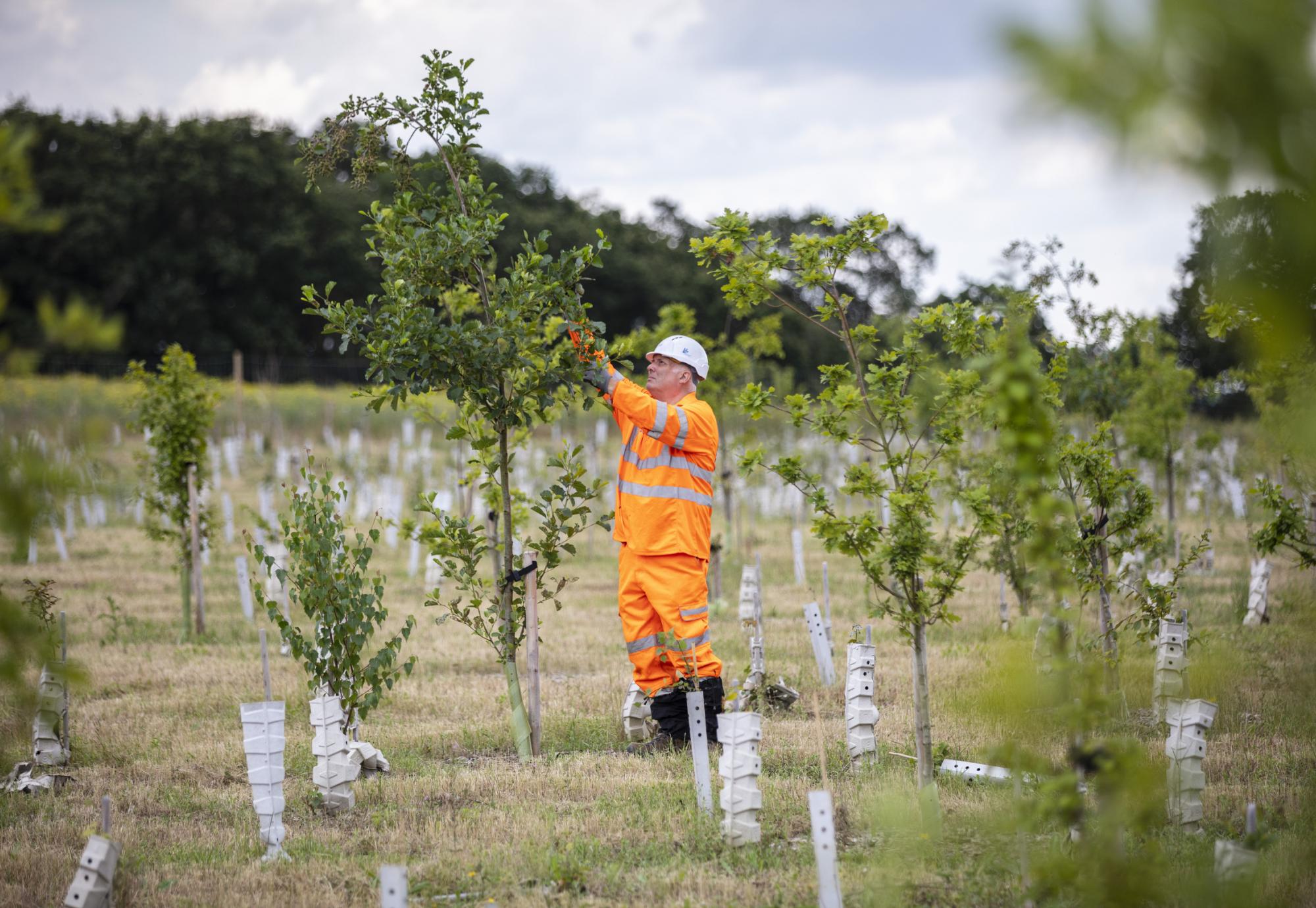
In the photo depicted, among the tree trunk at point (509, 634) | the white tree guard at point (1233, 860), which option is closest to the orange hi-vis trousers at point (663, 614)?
the tree trunk at point (509, 634)

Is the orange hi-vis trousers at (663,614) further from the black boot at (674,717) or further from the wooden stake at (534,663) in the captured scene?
the wooden stake at (534,663)

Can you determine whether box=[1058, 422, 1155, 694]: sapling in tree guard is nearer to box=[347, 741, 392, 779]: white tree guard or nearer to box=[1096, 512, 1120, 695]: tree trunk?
box=[1096, 512, 1120, 695]: tree trunk

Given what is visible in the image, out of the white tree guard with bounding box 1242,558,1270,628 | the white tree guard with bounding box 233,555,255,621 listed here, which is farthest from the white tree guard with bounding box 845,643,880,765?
the white tree guard with bounding box 233,555,255,621

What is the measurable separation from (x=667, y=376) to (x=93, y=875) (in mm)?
3951

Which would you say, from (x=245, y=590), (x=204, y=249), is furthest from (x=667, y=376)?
(x=204, y=249)

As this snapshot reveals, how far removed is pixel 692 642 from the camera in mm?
6383

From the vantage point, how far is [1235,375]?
1045cm

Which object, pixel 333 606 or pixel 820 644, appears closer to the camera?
pixel 333 606

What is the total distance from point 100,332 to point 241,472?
2711 centimetres

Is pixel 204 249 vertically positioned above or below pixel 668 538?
above

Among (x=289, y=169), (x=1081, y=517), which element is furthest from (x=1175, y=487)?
(x=289, y=169)

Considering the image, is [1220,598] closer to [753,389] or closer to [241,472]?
[753,389]

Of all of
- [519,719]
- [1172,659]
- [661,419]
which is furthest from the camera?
[519,719]

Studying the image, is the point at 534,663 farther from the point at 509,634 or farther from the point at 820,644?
the point at 820,644
